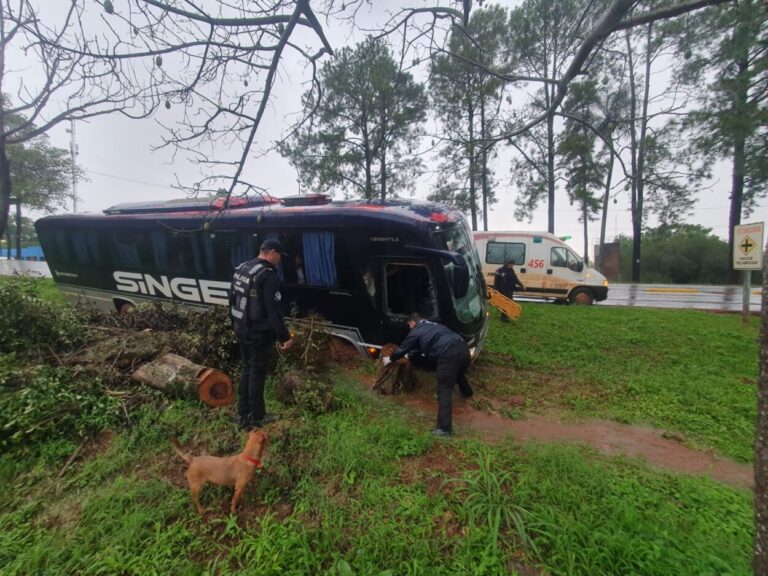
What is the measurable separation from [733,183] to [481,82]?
70.0 ft

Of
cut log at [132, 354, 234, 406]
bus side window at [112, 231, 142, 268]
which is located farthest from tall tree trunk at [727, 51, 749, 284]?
bus side window at [112, 231, 142, 268]

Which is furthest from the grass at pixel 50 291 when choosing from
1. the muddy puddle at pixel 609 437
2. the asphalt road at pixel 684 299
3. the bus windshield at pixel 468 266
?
the muddy puddle at pixel 609 437

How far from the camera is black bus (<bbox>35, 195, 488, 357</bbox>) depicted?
206 inches

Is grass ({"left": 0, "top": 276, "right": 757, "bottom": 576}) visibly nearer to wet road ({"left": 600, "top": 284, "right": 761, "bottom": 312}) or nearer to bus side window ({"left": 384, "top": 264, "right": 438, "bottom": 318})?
bus side window ({"left": 384, "top": 264, "right": 438, "bottom": 318})

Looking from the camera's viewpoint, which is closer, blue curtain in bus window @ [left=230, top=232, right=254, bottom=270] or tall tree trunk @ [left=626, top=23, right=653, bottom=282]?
tall tree trunk @ [left=626, top=23, right=653, bottom=282]

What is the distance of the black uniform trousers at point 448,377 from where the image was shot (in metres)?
3.99

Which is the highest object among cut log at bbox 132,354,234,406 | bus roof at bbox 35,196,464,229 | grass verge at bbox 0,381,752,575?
bus roof at bbox 35,196,464,229

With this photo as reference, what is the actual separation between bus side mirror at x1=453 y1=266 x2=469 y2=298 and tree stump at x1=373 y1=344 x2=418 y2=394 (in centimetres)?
118

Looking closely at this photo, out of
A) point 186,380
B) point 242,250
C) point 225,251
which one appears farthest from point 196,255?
point 186,380

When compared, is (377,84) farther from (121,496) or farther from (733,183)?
(733,183)

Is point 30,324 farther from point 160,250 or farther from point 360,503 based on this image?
point 360,503

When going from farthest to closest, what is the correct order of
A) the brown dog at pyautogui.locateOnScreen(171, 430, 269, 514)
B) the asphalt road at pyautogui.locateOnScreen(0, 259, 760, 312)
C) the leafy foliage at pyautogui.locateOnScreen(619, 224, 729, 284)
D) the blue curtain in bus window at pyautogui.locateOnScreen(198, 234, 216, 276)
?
the leafy foliage at pyautogui.locateOnScreen(619, 224, 729, 284) → the asphalt road at pyautogui.locateOnScreen(0, 259, 760, 312) → the blue curtain in bus window at pyautogui.locateOnScreen(198, 234, 216, 276) → the brown dog at pyautogui.locateOnScreen(171, 430, 269, 514)

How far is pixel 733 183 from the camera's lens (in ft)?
59.2

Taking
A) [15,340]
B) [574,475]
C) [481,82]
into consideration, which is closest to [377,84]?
[481,82]
